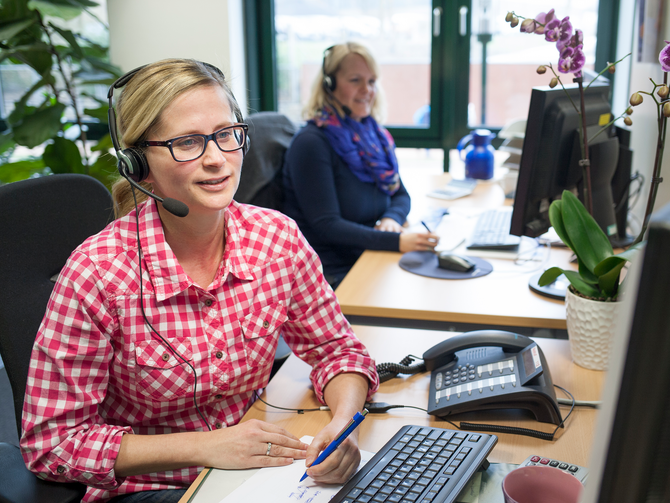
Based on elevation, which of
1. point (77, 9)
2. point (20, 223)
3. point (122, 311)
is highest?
point (77, 9)

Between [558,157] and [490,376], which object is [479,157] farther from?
[490,376]

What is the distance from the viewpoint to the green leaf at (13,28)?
227 cm

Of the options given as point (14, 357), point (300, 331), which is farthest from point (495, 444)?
point (14, 357)

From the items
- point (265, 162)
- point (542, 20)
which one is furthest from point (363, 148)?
point (542, 20)

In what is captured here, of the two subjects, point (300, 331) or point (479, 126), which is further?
point (479, 126)

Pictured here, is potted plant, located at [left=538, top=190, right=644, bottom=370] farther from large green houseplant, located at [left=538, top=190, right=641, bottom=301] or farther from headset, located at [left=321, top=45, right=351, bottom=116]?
headset, located at [left=321, top=45, right=351, bottom=116]

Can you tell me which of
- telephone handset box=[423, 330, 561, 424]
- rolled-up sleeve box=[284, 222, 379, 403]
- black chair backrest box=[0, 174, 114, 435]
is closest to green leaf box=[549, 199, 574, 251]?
telephone handset box=[423, 330, 561, 424]

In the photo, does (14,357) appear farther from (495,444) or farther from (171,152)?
(495,444)

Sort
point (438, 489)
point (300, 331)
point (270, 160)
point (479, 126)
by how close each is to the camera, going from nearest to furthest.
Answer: point (438, 489), point (300, 331), point (270, 160), point (479, 126)

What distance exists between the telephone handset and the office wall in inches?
85.9

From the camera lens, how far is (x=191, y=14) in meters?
2.92

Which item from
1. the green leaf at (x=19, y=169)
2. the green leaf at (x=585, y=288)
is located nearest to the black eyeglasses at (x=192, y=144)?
the green leaf at (x=585, y=288)

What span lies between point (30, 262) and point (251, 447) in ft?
1.69

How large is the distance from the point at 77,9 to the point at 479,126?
78.7 inches
